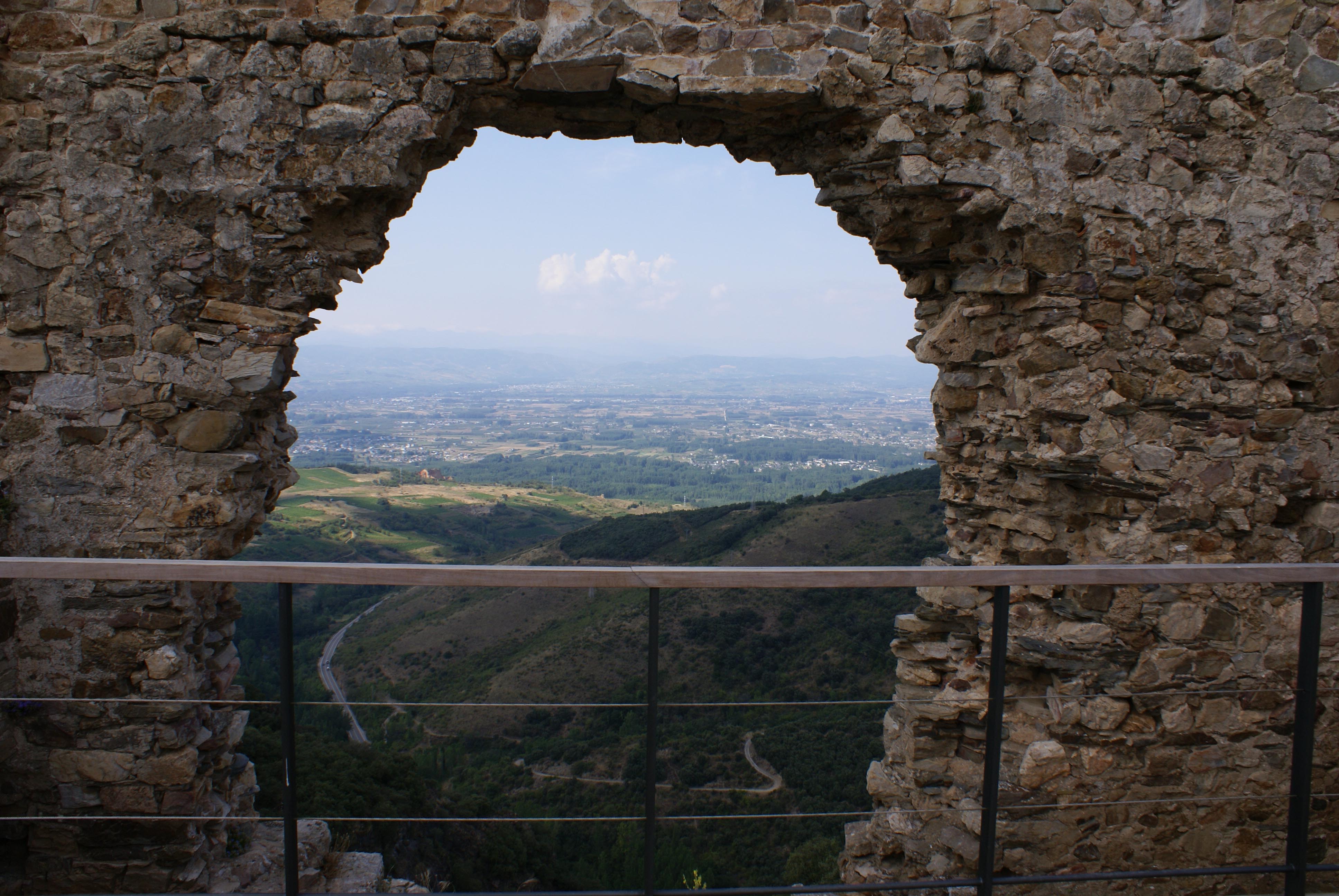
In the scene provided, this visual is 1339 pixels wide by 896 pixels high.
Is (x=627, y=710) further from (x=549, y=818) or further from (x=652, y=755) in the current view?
(x=652, y=755)

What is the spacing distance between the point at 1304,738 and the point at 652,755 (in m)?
1.89

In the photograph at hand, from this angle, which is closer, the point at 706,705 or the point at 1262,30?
the point at 706,705

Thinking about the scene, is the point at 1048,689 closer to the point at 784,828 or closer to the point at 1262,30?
the point at 784,828

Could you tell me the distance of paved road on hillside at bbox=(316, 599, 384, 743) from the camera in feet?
23.2

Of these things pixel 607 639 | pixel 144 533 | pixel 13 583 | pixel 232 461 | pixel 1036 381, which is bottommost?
pixel 607 639

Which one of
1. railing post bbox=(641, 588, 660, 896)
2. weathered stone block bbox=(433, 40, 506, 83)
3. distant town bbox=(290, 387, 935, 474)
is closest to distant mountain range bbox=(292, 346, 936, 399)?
distant town bbox=(290, 387, 935, 474)

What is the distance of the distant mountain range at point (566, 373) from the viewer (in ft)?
266

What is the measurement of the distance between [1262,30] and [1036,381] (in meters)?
2.03

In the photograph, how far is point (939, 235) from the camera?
398 centimetres

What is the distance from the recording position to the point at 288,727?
202 cm

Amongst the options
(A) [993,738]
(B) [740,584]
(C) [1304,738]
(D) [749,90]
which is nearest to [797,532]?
(D) [749,90]

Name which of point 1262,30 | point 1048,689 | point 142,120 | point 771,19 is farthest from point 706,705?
point 1262,30

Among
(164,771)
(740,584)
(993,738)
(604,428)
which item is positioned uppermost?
(740,584)

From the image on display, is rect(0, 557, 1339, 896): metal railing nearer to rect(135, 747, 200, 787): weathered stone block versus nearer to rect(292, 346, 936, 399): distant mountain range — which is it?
rect(135, 747, 200, 787): weathered stone block
